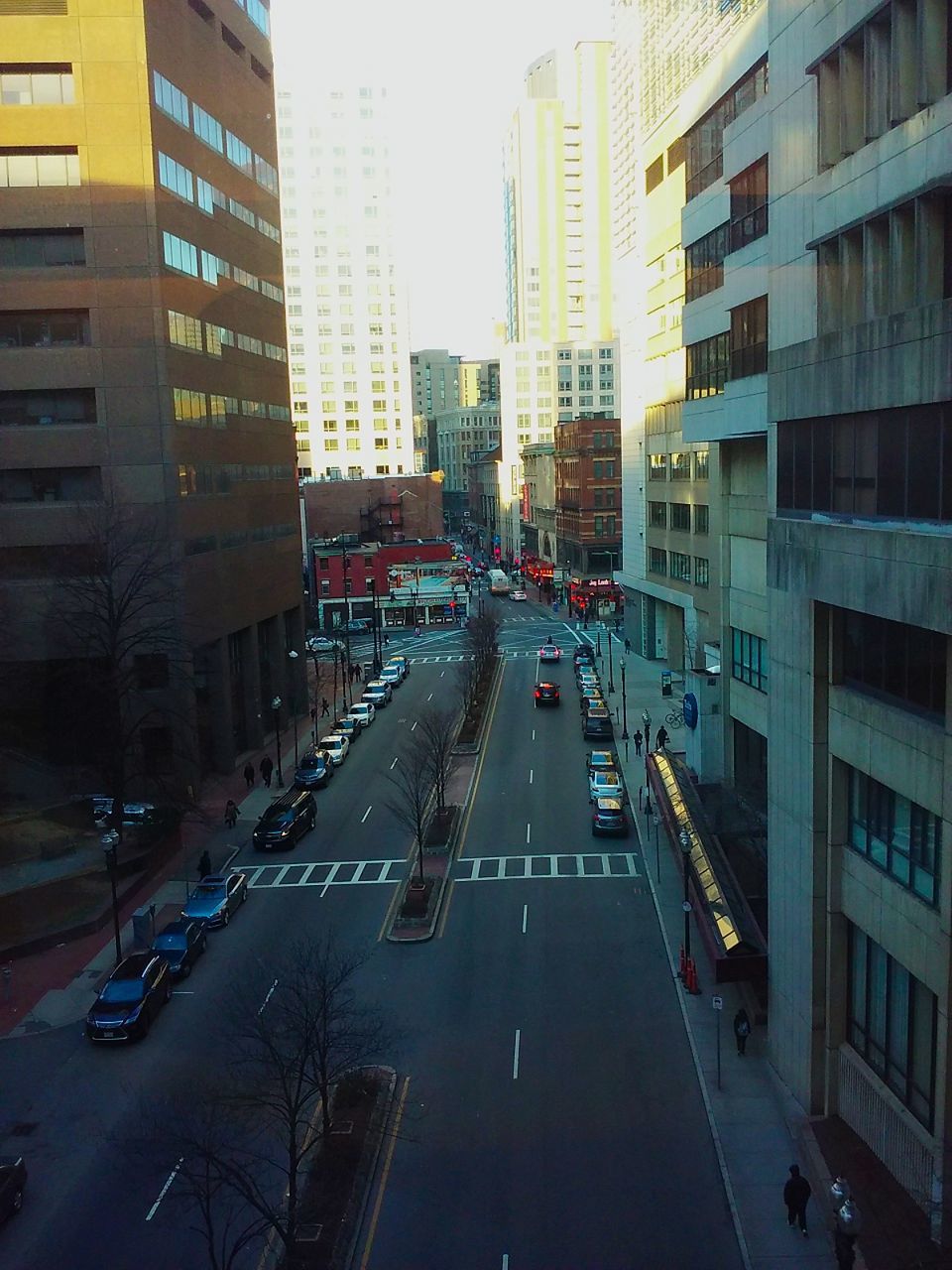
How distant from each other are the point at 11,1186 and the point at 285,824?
72.0ft

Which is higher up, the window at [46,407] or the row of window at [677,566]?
the window at [46,407]

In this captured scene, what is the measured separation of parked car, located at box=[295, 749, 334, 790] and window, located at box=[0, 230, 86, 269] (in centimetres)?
2291

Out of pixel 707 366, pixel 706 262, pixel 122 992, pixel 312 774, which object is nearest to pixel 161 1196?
pixel 122 992

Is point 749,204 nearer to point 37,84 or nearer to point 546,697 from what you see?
point 37,84

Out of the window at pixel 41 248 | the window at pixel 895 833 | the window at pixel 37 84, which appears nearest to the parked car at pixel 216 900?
the window at pixel 895 833

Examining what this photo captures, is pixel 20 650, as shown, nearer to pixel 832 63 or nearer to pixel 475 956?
pixel 475 956

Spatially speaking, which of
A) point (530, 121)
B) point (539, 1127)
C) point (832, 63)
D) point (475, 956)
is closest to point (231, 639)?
point (475, 956)

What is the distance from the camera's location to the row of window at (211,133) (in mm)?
46625

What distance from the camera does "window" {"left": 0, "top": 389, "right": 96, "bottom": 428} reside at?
148 ft

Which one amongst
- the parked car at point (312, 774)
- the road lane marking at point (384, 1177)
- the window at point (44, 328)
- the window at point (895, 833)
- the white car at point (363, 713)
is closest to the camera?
the window at point (895, 833)

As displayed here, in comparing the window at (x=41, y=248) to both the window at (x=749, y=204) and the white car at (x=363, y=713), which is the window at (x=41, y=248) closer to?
the window at (x=749, y=204)

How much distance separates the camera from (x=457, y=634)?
10375cm

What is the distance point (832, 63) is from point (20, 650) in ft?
122

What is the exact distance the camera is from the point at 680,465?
6581cm
